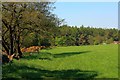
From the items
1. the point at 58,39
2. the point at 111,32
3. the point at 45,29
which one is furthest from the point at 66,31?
the point at 45,29

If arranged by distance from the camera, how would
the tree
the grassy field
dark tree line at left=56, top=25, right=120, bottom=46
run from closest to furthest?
the grassy field, the tree, dark tree line at left=56, top=25, right=120, bottom=46

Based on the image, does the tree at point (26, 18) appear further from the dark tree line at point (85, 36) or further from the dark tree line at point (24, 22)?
the dark tree line at point (85, 36)

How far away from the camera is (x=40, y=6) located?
42594 mm

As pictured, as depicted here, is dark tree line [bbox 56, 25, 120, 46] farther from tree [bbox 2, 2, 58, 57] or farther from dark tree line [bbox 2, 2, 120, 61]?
tree [bbox 2, 2, 58, 57]

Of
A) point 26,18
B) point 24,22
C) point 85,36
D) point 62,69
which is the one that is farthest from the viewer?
point 85,36

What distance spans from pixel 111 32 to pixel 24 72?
513 ft

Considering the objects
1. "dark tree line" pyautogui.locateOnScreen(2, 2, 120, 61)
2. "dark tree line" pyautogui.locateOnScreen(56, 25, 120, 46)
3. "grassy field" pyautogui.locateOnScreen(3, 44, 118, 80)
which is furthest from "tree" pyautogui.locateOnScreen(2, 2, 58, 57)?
"dark tree line" pyautogui.locateOnScreen(56, 25, 120, 46)

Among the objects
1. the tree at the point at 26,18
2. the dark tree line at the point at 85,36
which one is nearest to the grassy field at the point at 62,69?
the tree at the point at 26,18

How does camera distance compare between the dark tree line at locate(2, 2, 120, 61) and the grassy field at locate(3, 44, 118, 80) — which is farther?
the dark tree line at locate(2, 2, 120, 61)

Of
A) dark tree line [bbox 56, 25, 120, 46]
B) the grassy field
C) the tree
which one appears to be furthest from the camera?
dark tree line [bbox 56, 25, 120, 46]

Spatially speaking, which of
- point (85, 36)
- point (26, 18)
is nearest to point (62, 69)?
point (26, 18)

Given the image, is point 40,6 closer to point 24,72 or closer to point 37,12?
point 37,12

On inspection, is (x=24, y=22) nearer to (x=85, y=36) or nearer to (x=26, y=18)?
(x=26, y=18)

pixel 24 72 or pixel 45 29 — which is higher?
pixel 45 29
